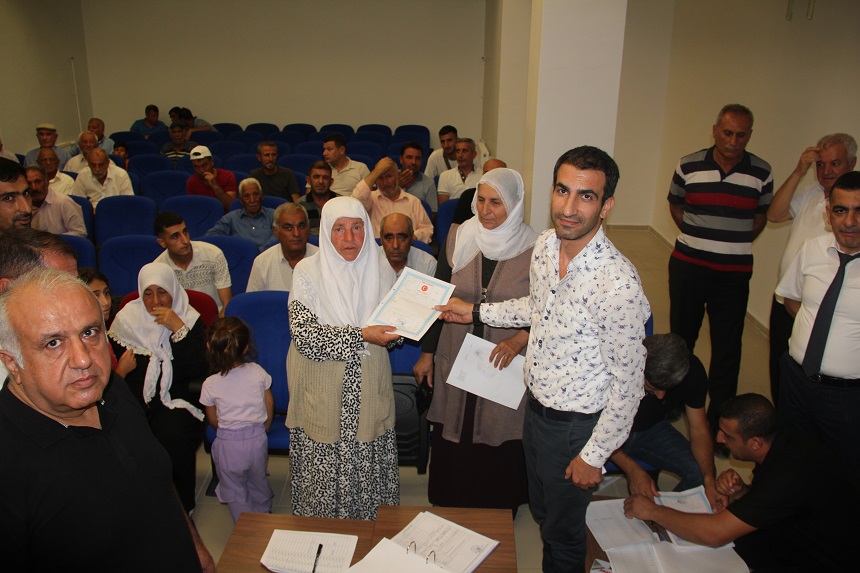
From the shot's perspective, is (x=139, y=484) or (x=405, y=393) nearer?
(x=139, y=484)

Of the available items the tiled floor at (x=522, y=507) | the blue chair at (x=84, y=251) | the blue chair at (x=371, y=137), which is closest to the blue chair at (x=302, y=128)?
the blue chair at (x=371, y=137)

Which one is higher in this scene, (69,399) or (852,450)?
(69,399)

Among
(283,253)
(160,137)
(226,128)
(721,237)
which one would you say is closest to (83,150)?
(160,137)

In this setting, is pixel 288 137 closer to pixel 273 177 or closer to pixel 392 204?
pixel 273 177

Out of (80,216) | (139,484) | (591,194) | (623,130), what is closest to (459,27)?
(623,130)

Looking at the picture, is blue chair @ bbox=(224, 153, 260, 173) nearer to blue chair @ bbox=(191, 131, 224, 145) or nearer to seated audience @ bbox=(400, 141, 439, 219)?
blue chair @ bbox=(191, 131, 224, 145)

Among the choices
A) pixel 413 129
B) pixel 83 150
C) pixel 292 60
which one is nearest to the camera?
pixel 83 150

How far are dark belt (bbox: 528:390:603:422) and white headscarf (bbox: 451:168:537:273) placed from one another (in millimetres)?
658

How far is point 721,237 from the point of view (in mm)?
3551

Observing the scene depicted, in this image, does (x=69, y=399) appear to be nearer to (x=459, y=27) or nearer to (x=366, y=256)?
(x=366, y=256)

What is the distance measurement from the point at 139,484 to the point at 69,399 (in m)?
0.27

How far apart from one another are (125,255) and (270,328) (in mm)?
1781

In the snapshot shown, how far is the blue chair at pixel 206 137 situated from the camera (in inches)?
375

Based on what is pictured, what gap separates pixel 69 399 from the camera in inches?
50.9
